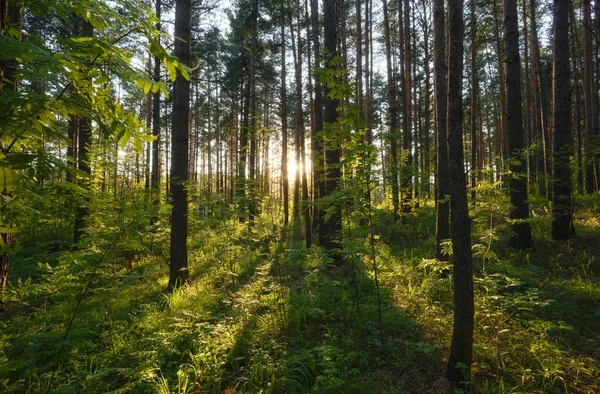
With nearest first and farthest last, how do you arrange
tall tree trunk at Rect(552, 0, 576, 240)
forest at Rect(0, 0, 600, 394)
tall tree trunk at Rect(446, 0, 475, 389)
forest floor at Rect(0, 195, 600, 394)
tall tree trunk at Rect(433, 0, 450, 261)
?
forest at Rect(0, 0, 600, 394) → tall tree trunk at Rect(446, 0, 475, 389) → forest floor at Rect(0, 195, 600, 394) → tall tree trunk at Rect(433, 0, 450, 261) → tall tree trunk at Rect(552, 0, 576, 240)

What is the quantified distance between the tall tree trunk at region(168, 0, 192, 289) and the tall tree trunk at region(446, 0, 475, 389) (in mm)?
5053

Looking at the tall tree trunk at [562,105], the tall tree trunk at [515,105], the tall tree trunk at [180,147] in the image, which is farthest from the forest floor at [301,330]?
the tall tree trunk at [562,105]

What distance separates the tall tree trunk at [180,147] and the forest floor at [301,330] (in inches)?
29.9

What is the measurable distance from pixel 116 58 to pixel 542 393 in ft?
15.9

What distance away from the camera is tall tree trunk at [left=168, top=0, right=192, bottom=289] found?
629 centimetres

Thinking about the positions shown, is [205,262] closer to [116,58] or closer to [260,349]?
[260,349]

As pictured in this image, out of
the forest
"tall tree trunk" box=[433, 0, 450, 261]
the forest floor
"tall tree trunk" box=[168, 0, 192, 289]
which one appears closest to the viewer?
the forest

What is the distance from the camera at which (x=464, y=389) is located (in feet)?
9.86

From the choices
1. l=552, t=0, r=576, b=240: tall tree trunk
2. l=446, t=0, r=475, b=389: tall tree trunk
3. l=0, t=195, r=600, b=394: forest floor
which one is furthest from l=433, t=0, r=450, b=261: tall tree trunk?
l=552, t=0, r=576, b=240: tall tree trunk

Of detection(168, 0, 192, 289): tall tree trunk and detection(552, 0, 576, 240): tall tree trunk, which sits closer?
detection(168, 0, 192, 289): tall tree trunk

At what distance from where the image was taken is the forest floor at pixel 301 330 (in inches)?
125

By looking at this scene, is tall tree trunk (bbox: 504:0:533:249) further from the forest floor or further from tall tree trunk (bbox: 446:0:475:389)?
tall tree trunk (bbox: 446:0:475:389)

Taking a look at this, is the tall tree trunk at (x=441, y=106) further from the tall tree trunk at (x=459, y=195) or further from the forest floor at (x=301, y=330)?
the tall tree trunk at (x=459, y=195)

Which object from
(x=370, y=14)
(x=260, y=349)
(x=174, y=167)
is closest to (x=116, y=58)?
(x=260, y=349)
